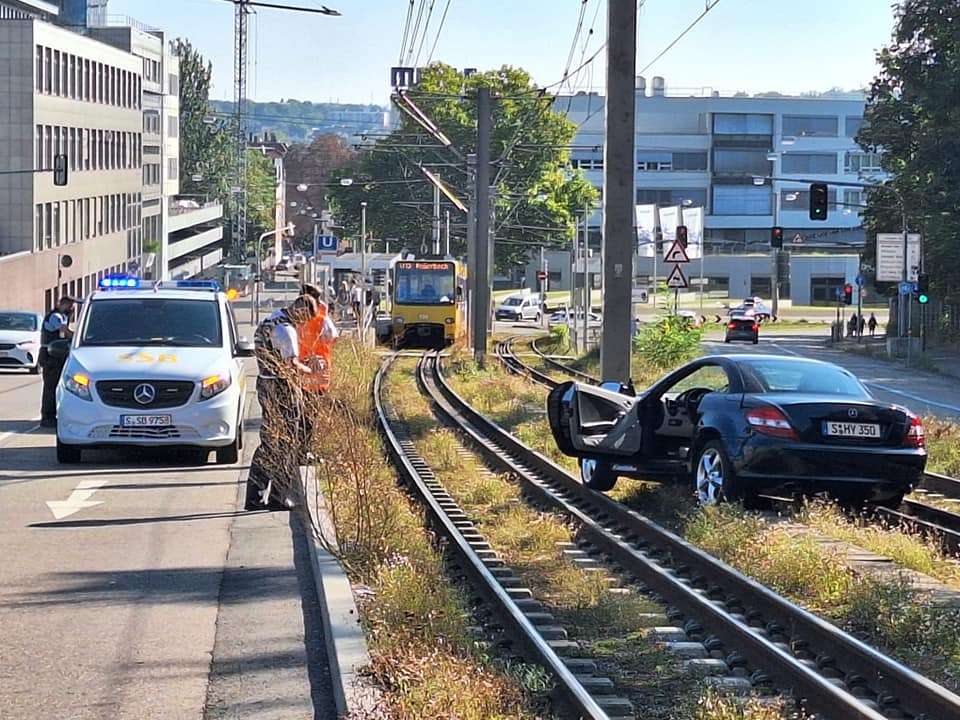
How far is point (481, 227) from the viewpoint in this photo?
4281cm

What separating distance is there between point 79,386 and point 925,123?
49015mm

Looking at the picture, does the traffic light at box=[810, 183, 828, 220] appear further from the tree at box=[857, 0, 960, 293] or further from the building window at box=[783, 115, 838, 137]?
the building window at box=[783, 115, 838, 137]

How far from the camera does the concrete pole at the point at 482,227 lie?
42.2m

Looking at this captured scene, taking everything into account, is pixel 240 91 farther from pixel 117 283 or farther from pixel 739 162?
pixel 117 283

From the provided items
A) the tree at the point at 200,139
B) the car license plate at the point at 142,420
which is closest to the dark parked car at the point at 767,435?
the car license plate at the point at 142,420

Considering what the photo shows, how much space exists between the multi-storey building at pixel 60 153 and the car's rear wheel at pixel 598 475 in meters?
52.3

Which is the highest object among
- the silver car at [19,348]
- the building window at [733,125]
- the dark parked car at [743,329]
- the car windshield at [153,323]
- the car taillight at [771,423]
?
the building window at [733,125]

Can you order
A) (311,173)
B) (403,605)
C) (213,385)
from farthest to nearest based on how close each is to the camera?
(311,173) → (213,385) → (403,605)

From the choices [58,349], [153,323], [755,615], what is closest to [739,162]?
[58,349]

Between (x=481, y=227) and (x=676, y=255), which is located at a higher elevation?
(x=481, y=227)

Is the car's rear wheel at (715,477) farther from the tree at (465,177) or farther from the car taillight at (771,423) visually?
the tree at (465,177)

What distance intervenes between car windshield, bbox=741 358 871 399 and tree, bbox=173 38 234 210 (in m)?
130

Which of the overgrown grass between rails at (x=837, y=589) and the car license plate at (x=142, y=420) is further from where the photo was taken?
the car license plate at (x=142, y=420)

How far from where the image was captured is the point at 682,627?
31.7 feet
